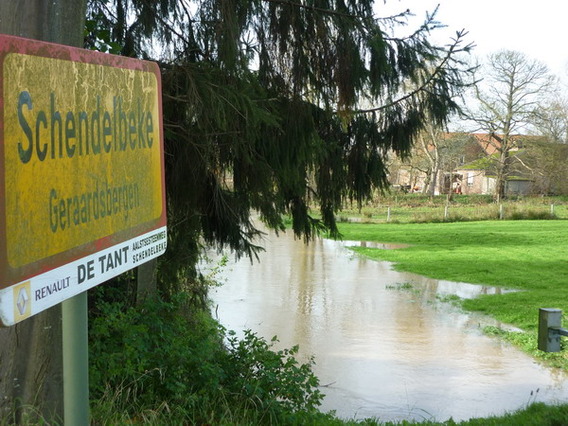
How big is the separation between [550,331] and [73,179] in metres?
4.88

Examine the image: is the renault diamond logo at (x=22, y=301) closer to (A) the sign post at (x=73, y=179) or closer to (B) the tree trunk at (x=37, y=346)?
(A) the sign post at (x=73, y=179)

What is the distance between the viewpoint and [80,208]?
6.10ft

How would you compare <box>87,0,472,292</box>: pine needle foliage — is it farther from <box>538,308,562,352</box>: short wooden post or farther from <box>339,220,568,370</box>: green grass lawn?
<box>339,220,568,370</box>: green grass lawn

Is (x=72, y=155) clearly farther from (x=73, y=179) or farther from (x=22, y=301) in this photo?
(x=22, y=301)

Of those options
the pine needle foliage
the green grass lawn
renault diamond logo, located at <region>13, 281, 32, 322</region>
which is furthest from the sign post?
the green grass lawn

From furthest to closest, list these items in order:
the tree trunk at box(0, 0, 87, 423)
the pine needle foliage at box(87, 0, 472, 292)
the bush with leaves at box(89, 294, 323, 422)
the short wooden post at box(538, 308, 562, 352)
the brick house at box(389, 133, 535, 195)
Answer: the brick house at box(389, 133, 535, 195)
the pine needle foliage at box(87, 0, 472, 292)
the short wooden post at box(538, 308, 562, 352)
the bush with leaves at box(89, 294, 323, 422)
the tree trunk at box(0, 0, 87, 423)

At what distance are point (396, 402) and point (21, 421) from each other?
19.3 feet

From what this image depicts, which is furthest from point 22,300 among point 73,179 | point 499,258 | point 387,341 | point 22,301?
point 499,258

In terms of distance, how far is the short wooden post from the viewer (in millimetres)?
5832

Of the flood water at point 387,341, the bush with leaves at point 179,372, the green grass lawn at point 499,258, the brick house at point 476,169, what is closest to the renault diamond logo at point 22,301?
the bush with leaves at point 179,372

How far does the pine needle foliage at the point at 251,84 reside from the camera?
6.61 meters

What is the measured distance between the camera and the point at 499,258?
2525cm

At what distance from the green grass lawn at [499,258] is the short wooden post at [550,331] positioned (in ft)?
17.5

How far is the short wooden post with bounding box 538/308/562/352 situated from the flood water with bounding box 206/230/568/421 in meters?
2.70
